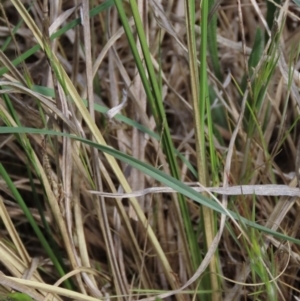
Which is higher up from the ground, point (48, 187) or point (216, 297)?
point (48, 187)

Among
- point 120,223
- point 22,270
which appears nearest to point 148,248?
point 120,223

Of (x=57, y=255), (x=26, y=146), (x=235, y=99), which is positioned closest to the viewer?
(x=26, y=146)

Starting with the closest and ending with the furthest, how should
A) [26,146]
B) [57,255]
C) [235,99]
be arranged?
[26,146] → [57,255] → [235,99]

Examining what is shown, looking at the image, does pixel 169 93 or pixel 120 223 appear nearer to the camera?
pixel 120 223

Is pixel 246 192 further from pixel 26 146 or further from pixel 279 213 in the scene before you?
pixel 26 146

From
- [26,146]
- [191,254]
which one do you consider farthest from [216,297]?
[26,146]

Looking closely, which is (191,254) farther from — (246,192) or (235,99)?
(235,99)
